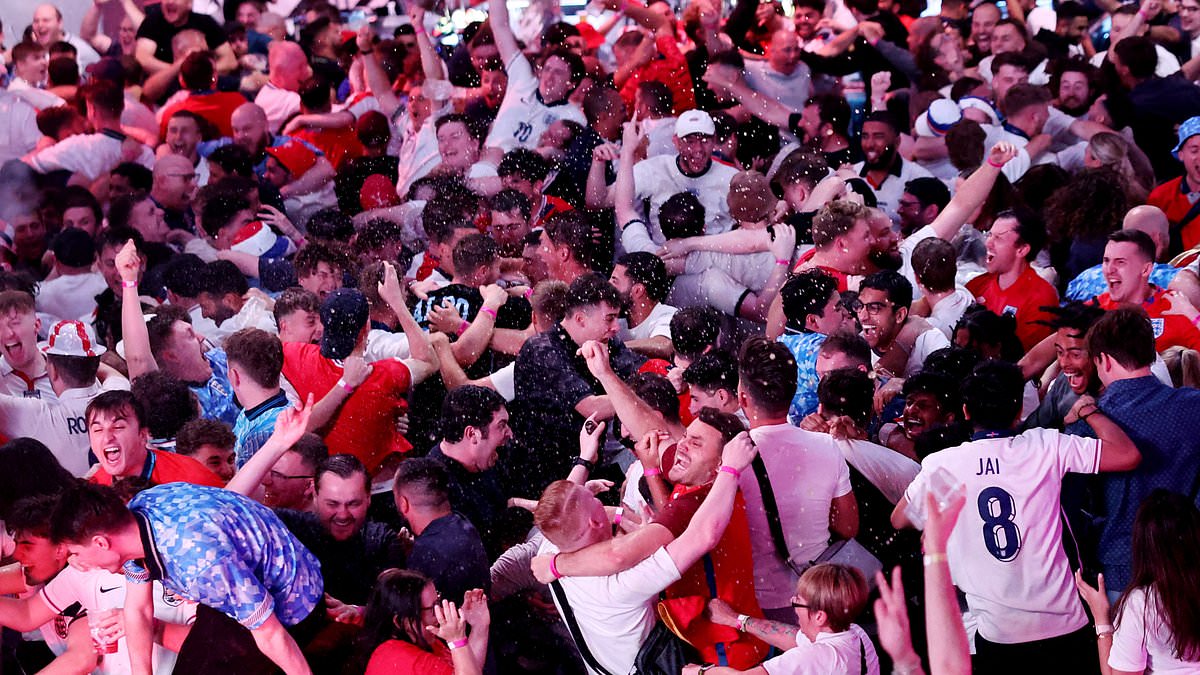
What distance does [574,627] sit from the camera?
4227 millimetres

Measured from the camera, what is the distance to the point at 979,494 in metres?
4.29

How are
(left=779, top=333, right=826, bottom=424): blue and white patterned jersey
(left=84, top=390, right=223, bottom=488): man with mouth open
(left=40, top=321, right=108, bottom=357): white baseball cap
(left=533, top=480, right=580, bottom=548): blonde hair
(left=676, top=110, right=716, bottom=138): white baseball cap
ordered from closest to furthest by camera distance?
(left=533, top=480, right=580, bottom=548): blonde hair
(left=84, top=390, right=223, bottom=488): man with mouth open
(left=779, top=333, right=826, bottom=424): blue and white patterned jersey
(left=40, top=321, right=108, bottom=357): white baseball cap
(left=676, top=110, right=716, bottom=138): white baseball cap

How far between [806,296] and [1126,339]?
53.8 inches

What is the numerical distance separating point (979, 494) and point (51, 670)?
9.91ft

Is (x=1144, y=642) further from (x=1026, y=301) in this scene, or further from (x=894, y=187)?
(x=894, y=187)

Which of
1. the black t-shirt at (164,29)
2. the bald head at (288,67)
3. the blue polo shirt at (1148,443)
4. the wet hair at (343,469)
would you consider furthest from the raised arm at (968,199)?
the black t-shirt at (164,29)

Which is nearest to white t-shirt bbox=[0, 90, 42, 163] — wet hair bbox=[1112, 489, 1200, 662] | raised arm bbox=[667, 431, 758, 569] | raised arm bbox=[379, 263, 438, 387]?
raised arm bbox=[379, 263, 438, 387]

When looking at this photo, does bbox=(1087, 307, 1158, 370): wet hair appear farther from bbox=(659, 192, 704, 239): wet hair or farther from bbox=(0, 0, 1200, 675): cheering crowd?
bbox=(659, 192, 704, 239): wet hair

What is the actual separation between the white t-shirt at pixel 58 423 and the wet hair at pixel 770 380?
2.73 m

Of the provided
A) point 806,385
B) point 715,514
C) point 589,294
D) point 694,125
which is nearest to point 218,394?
point 589,294

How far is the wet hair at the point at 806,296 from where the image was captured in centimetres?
546

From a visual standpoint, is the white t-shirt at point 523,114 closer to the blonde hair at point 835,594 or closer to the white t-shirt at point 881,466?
the white t-shirt at point 881,466

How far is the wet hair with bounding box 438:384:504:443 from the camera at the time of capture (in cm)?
503

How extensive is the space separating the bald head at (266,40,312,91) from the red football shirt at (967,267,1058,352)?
571cm
